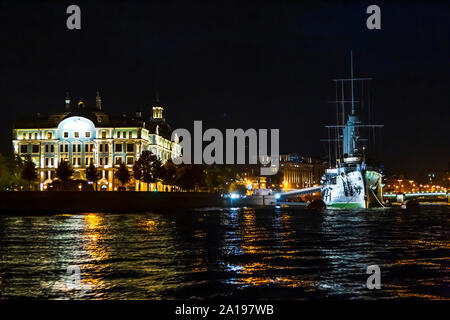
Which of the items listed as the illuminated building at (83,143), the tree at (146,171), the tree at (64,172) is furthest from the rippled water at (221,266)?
the illuminated building at (83,143)

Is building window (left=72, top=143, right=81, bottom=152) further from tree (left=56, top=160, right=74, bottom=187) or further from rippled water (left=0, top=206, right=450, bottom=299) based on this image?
rippled water (left=0, top=206, right=450, bottom=299)

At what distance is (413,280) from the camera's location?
16.0m

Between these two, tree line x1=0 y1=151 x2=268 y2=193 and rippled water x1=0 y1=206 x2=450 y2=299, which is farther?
tree line x1=0 y1=151 x2=268 y2=193

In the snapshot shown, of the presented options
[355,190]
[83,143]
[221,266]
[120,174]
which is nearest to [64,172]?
[120,174]

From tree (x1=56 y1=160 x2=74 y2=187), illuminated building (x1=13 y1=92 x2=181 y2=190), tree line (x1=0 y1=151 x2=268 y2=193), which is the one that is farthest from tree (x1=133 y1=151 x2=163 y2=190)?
tree (x1=56 y1=160 x2=74 y2=187)

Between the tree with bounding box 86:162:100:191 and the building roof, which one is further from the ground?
the building roof

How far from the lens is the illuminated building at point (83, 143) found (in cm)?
12088

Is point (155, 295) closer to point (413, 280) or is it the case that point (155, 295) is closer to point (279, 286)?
point (279, 286)

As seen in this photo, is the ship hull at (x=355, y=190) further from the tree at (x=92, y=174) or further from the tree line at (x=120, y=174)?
the tree at (x=92, y=174)

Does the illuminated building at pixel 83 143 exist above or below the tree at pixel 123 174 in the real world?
above

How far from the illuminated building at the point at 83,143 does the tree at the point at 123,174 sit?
7.54 m

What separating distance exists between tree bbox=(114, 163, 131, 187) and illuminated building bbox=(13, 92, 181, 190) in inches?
297

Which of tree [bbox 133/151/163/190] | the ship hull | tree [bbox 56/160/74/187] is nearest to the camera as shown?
the ship hull

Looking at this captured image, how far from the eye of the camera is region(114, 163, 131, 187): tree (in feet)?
359
